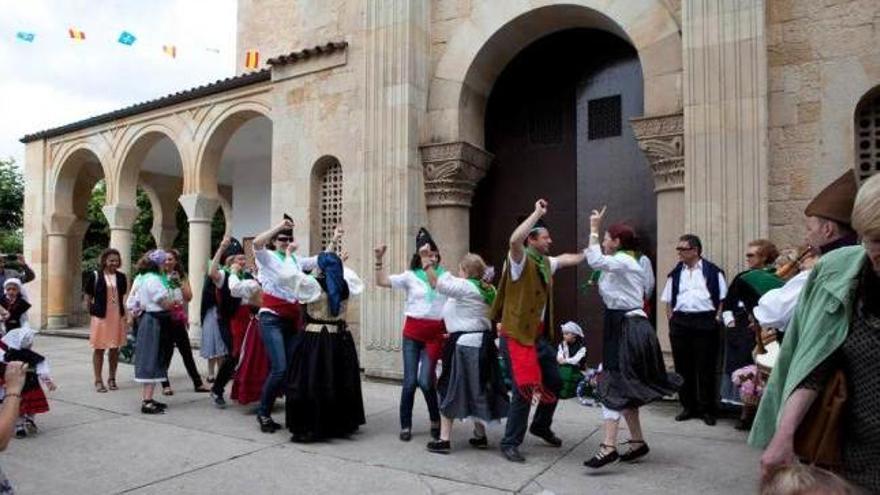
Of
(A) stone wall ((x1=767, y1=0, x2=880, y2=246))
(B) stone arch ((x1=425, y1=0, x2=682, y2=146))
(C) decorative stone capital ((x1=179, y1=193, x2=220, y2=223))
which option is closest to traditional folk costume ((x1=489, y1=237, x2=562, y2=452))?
(A) stone wall ((x1=767, y1=0, x2=880, y2=246))

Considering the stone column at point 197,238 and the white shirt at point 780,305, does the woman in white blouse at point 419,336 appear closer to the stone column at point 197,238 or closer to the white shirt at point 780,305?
the white shirt at point 780,305

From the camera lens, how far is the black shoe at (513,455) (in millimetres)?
4812

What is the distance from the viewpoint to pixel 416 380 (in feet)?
18.0

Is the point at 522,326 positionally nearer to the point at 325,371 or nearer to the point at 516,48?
the point at 325,371

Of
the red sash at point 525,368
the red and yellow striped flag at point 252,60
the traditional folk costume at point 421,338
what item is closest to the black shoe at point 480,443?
the traditional folk costume at point 421,338

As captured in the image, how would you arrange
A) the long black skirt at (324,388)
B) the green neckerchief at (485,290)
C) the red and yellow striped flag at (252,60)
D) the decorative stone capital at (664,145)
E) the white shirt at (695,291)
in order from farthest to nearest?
the red and yellow striped flag at (252,60), the decorative stone capital at (664,145), the white shirt at (695,291), the long black skirt at (324,388), the green neckerchief at (485,290)

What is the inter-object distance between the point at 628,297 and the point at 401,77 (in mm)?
4816

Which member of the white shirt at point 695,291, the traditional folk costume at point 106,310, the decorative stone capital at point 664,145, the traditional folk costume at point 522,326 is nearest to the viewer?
the traditional folk costume at point 522,326

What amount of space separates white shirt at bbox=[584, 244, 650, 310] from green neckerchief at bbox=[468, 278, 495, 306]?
35.6 inches

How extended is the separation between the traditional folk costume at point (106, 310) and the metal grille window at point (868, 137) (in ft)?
28.8

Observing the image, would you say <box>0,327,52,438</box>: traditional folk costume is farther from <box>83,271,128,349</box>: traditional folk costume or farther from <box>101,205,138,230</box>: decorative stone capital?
<box>101,205,138,230</box>: decorative stone capital

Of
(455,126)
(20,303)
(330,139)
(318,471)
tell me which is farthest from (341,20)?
(318,471)

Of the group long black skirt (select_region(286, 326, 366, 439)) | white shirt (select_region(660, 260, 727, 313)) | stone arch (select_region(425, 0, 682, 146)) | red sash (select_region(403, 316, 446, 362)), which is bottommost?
long black skirt (select_region(286, 326, 366, 439))

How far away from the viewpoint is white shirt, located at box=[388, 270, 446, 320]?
219 inches
